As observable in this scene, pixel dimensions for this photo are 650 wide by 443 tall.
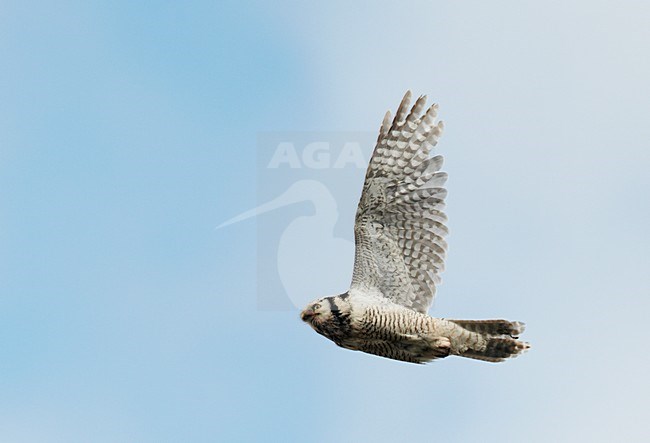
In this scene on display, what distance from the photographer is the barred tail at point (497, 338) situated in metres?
10.9

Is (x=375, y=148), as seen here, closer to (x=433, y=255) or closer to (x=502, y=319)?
(x=433, y=255)

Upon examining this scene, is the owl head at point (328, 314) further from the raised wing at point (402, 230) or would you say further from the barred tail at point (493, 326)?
the barred tail at point (493, 326)

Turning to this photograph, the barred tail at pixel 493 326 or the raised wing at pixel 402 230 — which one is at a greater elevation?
the raised wing at pixel 402 230

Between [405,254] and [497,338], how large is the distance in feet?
4.66

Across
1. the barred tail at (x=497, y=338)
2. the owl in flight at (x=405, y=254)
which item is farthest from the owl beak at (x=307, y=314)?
the barred tail at (x=497, y=338)

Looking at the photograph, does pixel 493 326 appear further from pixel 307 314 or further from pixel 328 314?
pixel 307 314

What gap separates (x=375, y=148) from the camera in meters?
11.5

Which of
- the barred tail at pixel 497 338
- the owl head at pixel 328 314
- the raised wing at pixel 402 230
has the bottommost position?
the barred tail at pixel 497 338

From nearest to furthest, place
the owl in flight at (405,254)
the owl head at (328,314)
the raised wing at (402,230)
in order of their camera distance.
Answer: the owl head at (328,314) < the owl in flight at (405,254) < the raised wing at (402,230)

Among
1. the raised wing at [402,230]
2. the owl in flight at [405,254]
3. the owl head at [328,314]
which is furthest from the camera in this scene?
the raised wing at [402,230]

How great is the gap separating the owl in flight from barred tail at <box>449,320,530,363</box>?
11 mm

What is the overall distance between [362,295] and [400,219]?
3.33 feet

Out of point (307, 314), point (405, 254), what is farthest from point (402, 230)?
point (307, 314)

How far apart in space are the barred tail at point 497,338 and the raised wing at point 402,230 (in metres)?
0.68
